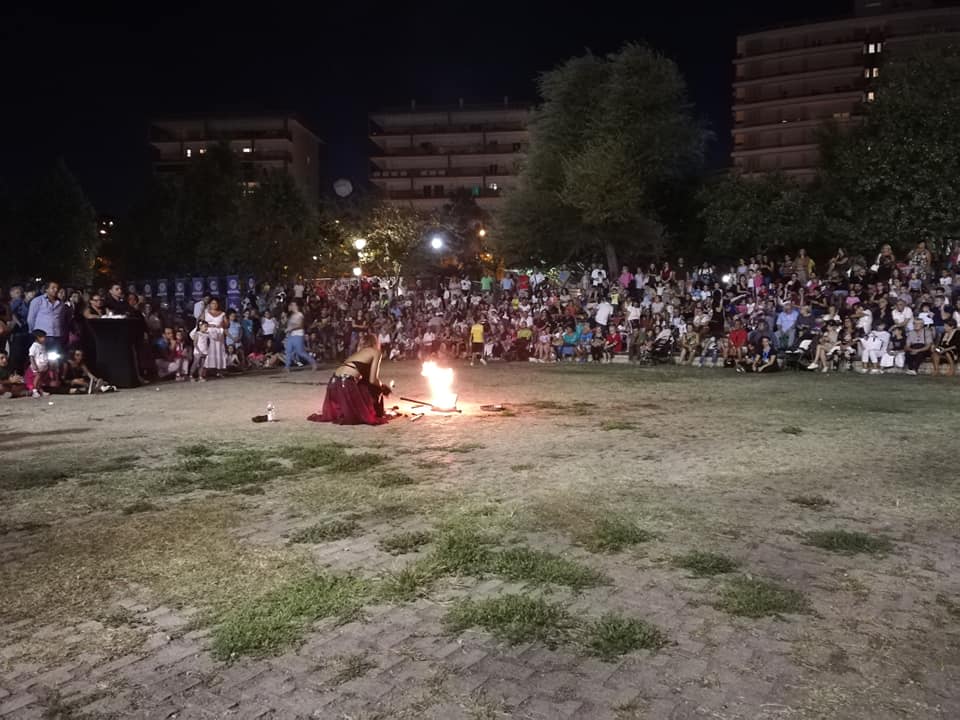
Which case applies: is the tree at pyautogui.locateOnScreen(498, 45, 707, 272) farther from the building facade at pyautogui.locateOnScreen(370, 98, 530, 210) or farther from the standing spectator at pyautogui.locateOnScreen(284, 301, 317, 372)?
the building facade at pyautogui.locateOnScreen(370, 98, 530, 210)

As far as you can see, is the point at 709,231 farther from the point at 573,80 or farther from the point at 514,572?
the point at 514,572

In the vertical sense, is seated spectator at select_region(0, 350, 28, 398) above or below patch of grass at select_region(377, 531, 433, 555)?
above

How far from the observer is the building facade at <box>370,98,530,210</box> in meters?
86.6

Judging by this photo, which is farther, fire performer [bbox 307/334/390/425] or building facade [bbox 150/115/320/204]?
building facade [bbox 150/115/320/204]

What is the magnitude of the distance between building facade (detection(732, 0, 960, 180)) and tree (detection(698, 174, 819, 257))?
146 feet

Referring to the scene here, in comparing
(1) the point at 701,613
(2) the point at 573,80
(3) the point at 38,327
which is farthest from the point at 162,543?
(2) the point at 573,80

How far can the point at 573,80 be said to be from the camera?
35156 mm

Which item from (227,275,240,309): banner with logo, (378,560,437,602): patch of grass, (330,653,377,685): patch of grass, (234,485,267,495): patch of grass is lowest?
(330,653,377,685): patch of grass

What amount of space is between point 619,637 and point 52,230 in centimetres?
5432

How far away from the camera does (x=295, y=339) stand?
1925 centimetres

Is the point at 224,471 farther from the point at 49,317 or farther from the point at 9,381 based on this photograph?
the point at 9,381

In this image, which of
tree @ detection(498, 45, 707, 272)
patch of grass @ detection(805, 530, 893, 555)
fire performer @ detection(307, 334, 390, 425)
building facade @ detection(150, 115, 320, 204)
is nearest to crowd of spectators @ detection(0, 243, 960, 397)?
tree @ detection(498, 45, 707, 272)

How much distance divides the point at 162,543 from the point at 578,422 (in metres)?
6.61

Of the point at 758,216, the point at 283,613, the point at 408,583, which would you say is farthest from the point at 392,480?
the point at 758,216
